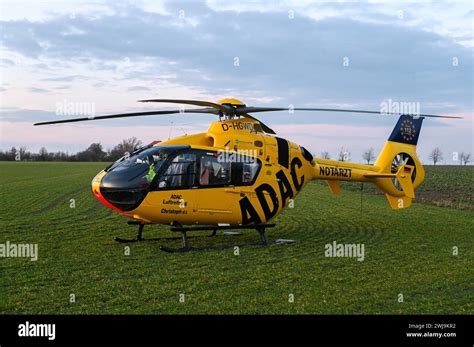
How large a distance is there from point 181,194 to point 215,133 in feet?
6.95

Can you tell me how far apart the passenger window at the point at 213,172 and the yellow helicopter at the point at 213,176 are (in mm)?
27

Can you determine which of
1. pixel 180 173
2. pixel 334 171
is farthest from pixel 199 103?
pixel 334 171

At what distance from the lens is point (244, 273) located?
10.9 meters

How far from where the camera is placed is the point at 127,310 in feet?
26.9

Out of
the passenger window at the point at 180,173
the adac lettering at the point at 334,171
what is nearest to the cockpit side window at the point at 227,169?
the passenger window at the point at 180,173

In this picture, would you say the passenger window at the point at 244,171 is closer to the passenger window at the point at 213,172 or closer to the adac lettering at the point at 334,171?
the passenger window at the point at 213,172

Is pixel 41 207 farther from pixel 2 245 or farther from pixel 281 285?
pixel 281 285

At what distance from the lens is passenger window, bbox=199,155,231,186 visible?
1326 centimetres

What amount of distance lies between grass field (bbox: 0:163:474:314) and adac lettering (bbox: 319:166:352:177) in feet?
6.83

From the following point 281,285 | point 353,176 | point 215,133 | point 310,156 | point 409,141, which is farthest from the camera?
point 409,141

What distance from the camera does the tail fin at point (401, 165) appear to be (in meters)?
18.4

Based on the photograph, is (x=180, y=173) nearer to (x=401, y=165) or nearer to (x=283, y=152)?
(x=283, y=152)

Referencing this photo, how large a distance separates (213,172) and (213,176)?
11cm
